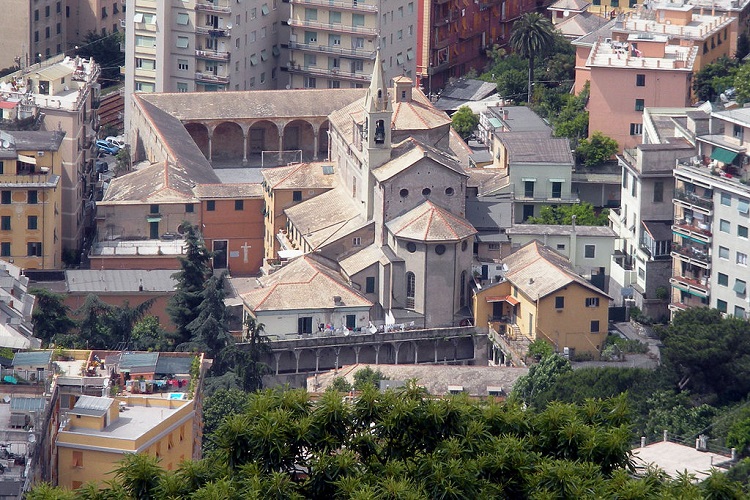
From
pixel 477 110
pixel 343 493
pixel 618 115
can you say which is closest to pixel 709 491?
pixel 343 493

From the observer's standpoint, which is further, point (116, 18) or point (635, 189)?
point (116, 18)

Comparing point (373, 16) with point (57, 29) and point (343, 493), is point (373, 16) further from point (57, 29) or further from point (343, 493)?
point (343, 493)

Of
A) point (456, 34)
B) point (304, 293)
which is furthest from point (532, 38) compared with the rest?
point (304, 293)

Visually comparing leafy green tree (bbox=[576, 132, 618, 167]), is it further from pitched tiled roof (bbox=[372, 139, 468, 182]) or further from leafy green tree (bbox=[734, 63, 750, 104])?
pitched tiled roof (bbox=[372, 139, 468, 182])

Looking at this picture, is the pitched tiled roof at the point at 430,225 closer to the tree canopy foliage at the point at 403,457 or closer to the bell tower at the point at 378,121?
the bell tower at the point at 378,121

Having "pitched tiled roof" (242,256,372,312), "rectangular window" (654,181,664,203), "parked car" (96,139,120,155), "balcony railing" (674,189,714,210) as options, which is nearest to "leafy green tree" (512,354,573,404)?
"pitched tiled roof" (242,256,372,312)

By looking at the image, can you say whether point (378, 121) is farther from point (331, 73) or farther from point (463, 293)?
point (331, 73)

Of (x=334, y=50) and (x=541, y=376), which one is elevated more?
(x=334, y=50)
